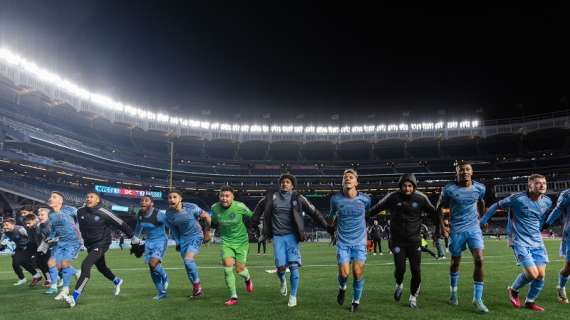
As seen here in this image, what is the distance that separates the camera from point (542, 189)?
24.7 feet

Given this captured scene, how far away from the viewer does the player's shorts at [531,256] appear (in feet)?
23.7

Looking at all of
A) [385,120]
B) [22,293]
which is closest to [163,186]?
[385,120]

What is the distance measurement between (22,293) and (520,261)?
1150 centimetres

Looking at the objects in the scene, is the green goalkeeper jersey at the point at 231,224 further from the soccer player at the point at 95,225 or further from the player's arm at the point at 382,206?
the player's arm at the point at 382,206

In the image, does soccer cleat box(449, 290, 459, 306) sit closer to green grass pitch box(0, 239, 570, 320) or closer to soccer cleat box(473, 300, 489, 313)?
green grass pitch box(0, 239, 570, 320)

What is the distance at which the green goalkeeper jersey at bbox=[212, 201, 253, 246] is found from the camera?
28.2 ft

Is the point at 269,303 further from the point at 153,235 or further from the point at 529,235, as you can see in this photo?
the point at 529,235

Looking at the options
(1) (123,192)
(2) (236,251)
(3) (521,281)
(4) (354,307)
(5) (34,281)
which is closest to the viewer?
(4) (354,307)

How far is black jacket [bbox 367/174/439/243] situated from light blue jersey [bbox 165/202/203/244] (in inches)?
162

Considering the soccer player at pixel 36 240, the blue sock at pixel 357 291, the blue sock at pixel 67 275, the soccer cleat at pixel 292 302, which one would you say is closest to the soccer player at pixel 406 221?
the blue sock at pixel 357 291

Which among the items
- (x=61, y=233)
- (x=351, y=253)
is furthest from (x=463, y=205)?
(x=61, y=233)

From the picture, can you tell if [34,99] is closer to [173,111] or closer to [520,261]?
[173,111]

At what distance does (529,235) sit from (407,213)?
7.37 ft

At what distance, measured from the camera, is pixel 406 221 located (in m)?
7.60
